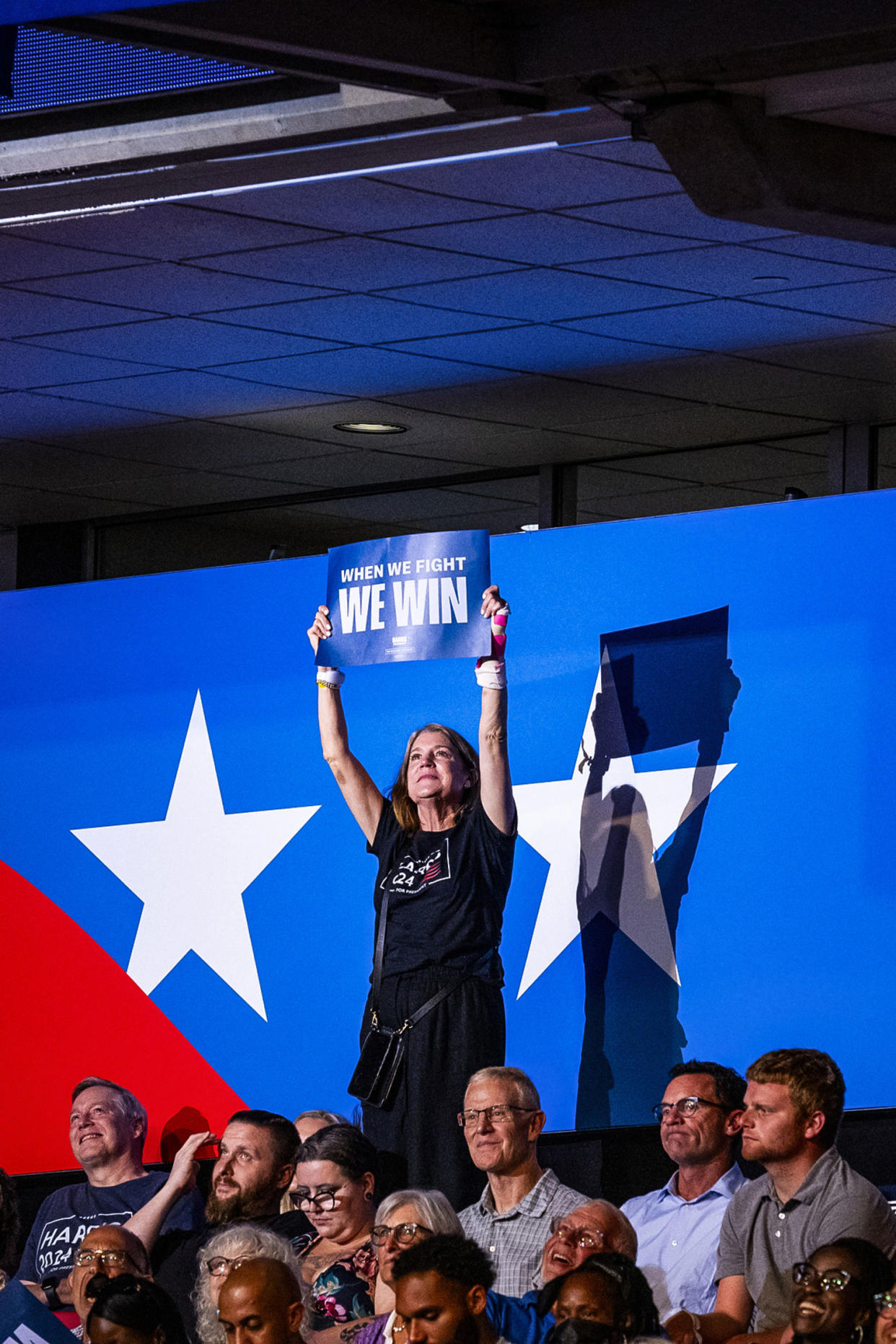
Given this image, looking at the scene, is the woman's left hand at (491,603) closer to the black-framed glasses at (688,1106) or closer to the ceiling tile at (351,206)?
the ceiling tile at (351,206)

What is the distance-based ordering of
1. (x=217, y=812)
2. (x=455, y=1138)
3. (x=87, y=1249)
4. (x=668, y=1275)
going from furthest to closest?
(x=217, y=812)
(x=455, y=1138)
(x=668, y=1275)
(x=87, y=1249)

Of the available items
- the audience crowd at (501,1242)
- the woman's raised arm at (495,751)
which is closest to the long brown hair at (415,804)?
the woman's raised arm at (495,751)

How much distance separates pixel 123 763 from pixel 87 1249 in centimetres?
290

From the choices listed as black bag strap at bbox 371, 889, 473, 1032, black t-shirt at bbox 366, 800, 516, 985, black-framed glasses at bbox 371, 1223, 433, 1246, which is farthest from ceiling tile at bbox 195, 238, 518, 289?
black-framed glasses at bbox 371, 1223, 433, 1246

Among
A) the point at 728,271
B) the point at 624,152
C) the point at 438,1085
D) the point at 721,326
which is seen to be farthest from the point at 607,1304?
the point at 721,326

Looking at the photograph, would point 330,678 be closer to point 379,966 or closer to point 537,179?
point 379,966

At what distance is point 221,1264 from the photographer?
13.8 feet

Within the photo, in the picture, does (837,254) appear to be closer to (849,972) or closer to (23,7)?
(849,972)

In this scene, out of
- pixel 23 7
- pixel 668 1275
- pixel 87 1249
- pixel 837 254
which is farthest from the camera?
pixel 837 254

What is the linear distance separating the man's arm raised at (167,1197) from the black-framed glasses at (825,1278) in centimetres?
248

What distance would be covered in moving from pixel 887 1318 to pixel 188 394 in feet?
14.1

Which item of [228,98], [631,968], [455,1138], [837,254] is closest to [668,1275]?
[455,1138]

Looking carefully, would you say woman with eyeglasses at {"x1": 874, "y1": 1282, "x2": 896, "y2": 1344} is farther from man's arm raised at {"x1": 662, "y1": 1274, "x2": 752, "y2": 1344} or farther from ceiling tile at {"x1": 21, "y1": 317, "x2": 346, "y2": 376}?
ceiling tile at {"x1": 21, "y1": 317, "x2": 346, "y2": 376}

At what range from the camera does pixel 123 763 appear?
7.27 m
